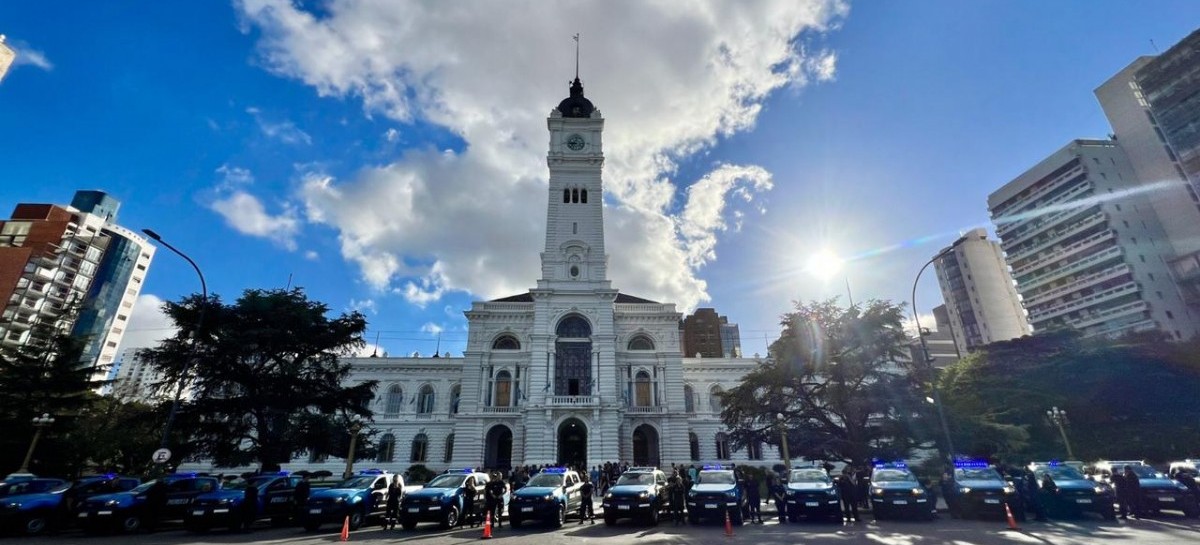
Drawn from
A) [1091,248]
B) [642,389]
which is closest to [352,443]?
[642,389]

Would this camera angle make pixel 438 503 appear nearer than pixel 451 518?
Yes

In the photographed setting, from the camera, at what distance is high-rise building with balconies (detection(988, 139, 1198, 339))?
50594 millimetres

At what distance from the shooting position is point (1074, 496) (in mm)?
14375

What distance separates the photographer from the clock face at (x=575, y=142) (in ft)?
162

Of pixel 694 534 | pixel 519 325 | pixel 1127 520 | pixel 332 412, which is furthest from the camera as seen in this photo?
pixel 519 325

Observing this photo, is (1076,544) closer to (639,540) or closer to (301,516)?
(639,540)

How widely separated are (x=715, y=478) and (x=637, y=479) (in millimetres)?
2491

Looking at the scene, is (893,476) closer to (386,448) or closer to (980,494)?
(980,494)

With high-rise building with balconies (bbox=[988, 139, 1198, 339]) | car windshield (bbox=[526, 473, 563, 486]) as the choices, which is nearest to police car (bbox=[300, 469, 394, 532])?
car windshield (bbox=[526, 473, 563, 486])

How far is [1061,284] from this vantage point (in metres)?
57.1

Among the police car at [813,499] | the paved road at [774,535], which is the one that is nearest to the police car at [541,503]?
the paved road at [774,535]

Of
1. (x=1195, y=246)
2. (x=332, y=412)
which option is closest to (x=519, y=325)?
(x=332, y=412)

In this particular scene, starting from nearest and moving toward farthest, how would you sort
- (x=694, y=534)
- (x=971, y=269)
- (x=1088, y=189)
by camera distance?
(x=694, y=534)
(x=1088, y=189)
(x=971, y=269)

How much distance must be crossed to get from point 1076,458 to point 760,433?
2237 cm
